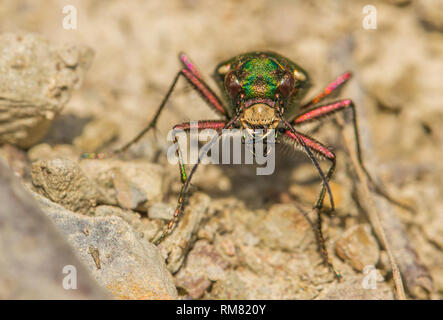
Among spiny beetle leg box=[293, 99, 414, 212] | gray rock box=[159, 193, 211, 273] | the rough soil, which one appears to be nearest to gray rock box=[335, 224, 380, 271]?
the rough soil

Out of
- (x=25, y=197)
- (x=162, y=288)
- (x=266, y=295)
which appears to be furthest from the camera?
(x=266, y=295)

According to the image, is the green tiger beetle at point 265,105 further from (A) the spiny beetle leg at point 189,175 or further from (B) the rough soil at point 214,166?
(B) the rough soil at point 214,166

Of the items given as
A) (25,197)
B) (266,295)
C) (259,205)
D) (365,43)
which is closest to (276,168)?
(259,205)

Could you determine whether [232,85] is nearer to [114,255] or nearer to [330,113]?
[330,113]

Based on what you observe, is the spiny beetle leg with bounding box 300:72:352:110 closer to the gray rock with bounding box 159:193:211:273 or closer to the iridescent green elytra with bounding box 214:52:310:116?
the iridescent green elytra with bounding box 214:52:310:116

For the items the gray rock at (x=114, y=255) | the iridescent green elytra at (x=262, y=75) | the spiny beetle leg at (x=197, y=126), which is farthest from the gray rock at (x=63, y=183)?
the iridescent green elytra at (x=262, y=75)

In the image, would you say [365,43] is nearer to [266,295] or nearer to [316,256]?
[316,256]

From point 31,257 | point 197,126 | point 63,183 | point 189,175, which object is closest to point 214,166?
point 197,126

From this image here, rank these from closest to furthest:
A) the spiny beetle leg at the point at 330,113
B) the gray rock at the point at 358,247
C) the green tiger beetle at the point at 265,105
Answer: the green tiger beetle at the point at 265,105, the gray rock at the point at 358,247, the spiny beetle leg at the point at 330,113
